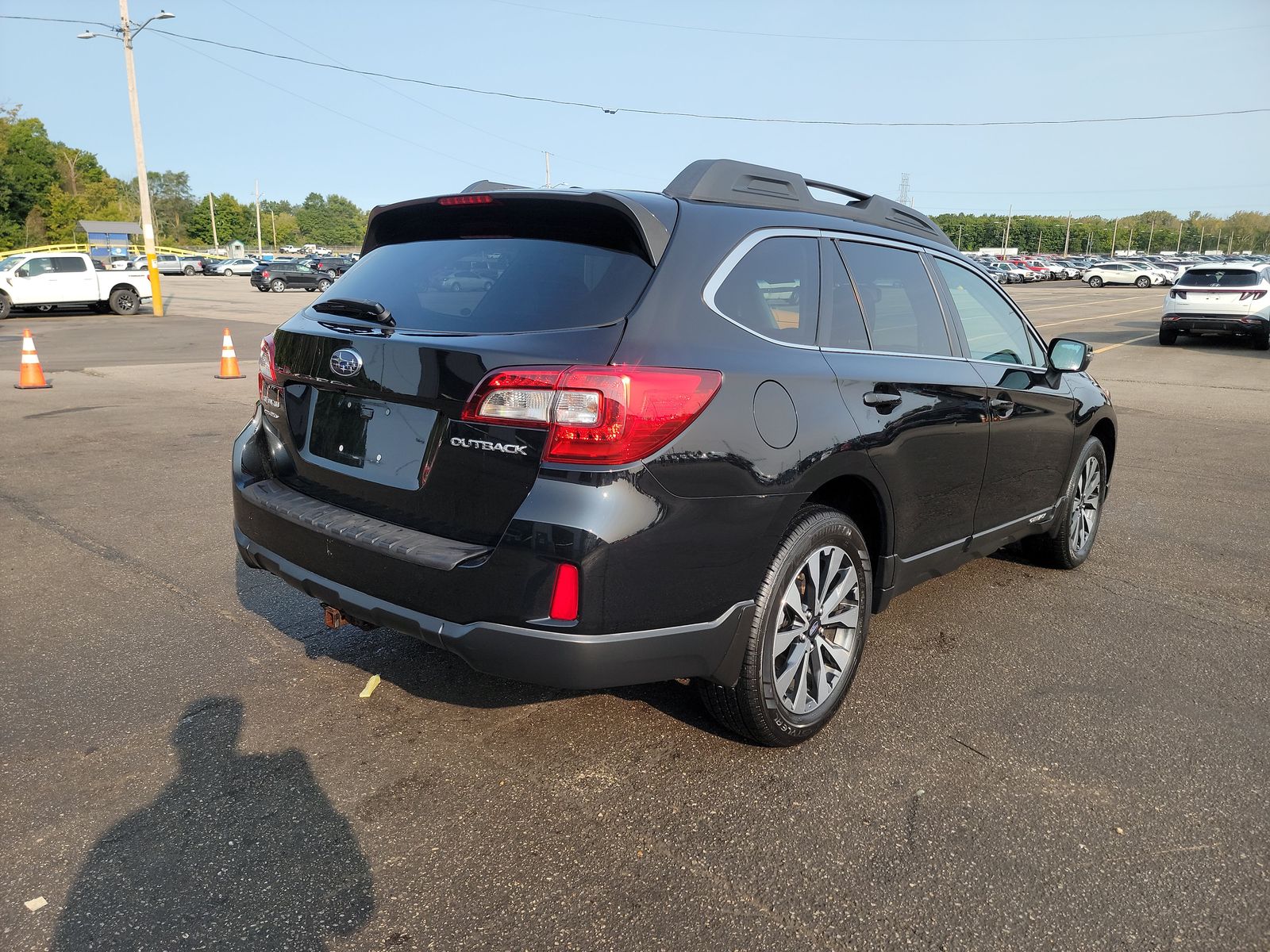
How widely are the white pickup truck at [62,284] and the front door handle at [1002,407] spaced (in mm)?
28337

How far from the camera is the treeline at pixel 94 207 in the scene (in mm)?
79938

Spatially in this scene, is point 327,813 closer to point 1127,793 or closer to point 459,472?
point 459,472

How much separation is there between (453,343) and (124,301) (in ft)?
95.6

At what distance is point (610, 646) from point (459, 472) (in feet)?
2.18

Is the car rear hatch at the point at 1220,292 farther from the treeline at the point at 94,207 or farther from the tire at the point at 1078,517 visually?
the treeline at the point at 94,207

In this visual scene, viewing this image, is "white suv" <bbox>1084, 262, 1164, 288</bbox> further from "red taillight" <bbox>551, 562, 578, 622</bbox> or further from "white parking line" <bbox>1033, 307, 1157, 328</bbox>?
"red taillight" <bbox>551, 562, 578, 622</bbox>

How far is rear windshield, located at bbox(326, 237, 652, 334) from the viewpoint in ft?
8.93

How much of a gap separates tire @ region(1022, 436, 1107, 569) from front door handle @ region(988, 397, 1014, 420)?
3.12 feet

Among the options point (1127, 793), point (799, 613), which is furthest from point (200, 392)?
point (1127, 793)

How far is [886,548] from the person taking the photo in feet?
A: 11.5

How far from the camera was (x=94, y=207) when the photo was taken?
101 metres

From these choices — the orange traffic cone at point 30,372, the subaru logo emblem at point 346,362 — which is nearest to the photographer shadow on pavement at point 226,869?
the subaru logo emblem at point 346,362

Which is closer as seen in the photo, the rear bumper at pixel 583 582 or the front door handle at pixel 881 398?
the rear bumper at pixel 583 582

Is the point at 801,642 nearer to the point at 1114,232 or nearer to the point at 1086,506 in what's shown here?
the point at 1086,506
